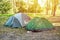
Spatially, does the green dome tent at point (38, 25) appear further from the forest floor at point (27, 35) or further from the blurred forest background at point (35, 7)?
the blurred forest background at point (35, 7)

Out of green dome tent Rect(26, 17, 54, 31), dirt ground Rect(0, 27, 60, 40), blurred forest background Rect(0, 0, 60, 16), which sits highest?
blurred forest background Rect(0, 0, 60, 16)

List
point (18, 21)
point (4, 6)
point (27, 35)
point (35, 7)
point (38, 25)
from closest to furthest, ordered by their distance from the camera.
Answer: point (27, 35) → point (38, 25) → point (18, 21) → point (4, 6) → point (35, 7)

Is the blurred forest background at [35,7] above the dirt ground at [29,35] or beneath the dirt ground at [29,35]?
above

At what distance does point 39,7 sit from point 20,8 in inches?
34.2

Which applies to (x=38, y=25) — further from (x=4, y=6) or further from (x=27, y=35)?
(x=4, y=6)

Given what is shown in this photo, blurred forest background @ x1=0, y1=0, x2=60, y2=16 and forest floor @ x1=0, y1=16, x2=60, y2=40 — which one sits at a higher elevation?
blurred forest background @ x1=0, y1=0, x2=60, y2=16

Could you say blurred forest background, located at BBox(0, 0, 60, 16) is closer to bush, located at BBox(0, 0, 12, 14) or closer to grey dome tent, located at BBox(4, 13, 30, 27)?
bush, located at BBox(0, 0, 12, 14)

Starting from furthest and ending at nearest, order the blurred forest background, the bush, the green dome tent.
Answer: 1. the blurred forest background
2. the bush
3. the green dome tent

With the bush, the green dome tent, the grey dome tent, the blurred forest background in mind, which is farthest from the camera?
the blurred forest background

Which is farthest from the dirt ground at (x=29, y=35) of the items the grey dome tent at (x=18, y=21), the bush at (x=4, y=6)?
the bush at (x=4, y=6)

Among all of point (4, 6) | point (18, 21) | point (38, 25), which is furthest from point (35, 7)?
point (38, 25)

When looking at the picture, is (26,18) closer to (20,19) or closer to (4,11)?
(20,19)

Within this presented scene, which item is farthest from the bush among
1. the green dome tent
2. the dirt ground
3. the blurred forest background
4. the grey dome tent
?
the dirt ground

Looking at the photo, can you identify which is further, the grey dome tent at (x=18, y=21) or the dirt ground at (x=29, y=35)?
the grey dome tent at (x=18, y=21)
